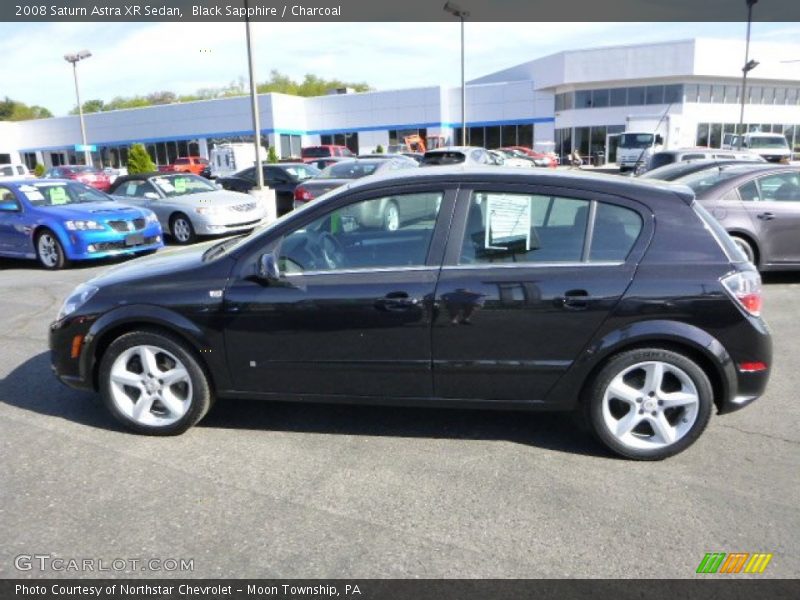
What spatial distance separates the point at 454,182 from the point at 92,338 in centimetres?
243

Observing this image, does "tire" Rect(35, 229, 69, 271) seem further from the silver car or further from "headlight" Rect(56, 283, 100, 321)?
"headlight" Rect(56, 283, 100, 321)

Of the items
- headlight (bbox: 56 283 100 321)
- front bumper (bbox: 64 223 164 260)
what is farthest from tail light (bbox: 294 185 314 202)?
headlight (bbox: 56 283 100 321)

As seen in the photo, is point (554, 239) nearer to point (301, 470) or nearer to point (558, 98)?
point (301, 470)

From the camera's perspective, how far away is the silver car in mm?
12344

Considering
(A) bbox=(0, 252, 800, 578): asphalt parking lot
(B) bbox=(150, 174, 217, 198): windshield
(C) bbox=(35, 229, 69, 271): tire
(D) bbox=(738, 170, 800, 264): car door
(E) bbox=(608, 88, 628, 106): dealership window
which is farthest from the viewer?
(E) bbox=(608, 88, 628, 106): dealership window

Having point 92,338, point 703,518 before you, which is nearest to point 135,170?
point 92,338

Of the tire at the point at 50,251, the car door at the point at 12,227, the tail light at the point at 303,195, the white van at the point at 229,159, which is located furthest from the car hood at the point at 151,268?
the white van at the point at 229,159

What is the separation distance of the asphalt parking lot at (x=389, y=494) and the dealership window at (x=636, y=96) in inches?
1713

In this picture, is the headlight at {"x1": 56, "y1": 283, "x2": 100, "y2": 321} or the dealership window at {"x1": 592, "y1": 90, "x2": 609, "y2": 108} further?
the dealership window at {"x1": 592, "y1": 90, "x2": 609, "y2": 108}

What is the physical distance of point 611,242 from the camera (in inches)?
140

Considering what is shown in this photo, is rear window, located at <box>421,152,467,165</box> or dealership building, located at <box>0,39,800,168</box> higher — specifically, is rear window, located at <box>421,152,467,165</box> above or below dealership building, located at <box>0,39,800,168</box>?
below

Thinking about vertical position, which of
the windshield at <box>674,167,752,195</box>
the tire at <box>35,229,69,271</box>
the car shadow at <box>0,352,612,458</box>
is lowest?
the car shadow at <box>0,352,612,458</box>

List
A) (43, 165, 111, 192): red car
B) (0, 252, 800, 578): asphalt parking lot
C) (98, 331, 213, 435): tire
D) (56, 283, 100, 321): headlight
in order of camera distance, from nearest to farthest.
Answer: (0, 252, 800, 578): asphalt parking lot
(98, 331, 213, 435): tire
(56, 283, 100, 321): headlight
(43, 165, 111, 192): red car

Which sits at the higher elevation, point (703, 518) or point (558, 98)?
point (558, 98)
